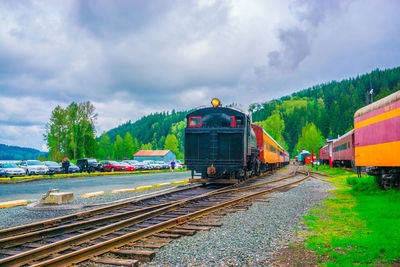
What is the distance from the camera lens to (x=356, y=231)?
20.9 feet

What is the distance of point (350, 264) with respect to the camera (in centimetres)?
441

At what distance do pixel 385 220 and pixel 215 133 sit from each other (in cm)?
840

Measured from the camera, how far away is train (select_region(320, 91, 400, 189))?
10.3 meters

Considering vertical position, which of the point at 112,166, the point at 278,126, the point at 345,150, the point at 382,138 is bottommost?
the point at 112,166

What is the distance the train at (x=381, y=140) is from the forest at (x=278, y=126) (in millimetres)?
6141

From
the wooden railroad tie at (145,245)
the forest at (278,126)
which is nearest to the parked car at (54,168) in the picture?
the forest at (278,126)

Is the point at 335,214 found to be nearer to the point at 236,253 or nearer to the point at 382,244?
the point at 382,244

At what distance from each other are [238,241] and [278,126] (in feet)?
305

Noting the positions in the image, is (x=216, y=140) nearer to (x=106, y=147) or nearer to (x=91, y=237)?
(x=91, y=237)

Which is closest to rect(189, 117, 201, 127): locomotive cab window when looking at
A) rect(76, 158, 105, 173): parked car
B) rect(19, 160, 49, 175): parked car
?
rect(19, 160, 49, 175): parked car

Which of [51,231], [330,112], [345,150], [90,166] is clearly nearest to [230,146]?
[51,231]

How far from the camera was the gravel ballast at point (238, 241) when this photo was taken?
4.88 m

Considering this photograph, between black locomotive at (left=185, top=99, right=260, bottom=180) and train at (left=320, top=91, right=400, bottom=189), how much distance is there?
201 inches

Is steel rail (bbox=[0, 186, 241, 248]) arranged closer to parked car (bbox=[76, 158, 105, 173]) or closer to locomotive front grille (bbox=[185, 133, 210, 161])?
locomotive front grille (bbox=[185, 133, 210, 161])
